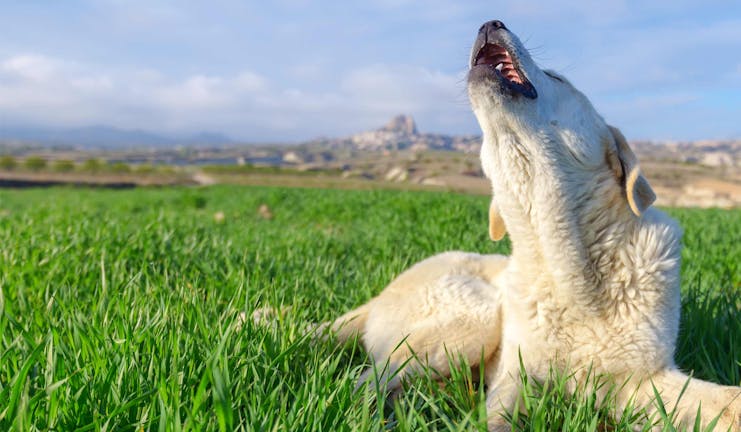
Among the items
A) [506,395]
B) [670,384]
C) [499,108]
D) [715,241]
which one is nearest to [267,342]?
[506,395]

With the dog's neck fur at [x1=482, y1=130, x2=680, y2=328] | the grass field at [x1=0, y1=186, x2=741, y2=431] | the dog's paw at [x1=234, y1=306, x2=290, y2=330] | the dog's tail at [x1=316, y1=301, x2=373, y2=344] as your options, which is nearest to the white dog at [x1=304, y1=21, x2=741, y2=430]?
the dog's neck fur at [x1=482, y1=130, x2=680, y2=328]

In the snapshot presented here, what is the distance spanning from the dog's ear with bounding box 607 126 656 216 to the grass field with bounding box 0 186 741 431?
2.80ft

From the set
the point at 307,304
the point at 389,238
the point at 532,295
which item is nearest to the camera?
the point at 532,295

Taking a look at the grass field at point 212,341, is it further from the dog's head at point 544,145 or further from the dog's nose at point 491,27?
the dog's nose at point 491,27

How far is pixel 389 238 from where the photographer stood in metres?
6.33

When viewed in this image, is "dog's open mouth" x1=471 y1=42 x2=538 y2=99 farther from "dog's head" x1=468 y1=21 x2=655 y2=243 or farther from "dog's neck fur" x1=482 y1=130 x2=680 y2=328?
"dog's neck fur" x1=482 y1=130 x2=680 y2=328

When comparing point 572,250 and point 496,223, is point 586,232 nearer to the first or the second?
point 572,250

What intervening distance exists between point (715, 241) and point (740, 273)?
256 centimetres

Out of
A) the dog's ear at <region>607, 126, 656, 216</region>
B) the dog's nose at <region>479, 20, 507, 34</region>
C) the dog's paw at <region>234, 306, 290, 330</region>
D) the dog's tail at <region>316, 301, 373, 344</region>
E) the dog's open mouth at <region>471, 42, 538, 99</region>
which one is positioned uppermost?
the dog's nose at <region>479, 20, 507, 34</region>

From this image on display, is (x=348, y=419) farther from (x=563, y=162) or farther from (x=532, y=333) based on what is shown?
(x=563, y=162)

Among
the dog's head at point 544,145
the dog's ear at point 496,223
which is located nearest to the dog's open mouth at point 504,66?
the dog's head at point 544,145

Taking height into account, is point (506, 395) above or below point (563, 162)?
below

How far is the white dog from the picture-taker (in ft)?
7.27

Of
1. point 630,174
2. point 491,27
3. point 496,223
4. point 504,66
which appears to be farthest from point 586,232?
point 491,27
